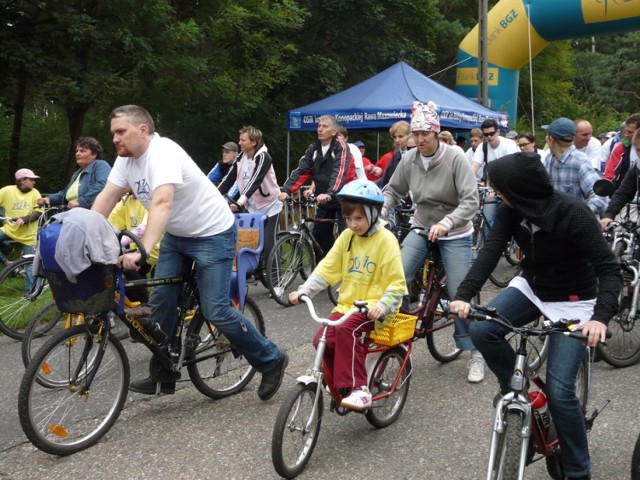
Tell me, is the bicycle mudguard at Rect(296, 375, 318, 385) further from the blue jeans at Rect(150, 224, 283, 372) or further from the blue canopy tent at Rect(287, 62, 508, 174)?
the blue canopy tent at Rect(287, 62, 508, 174)

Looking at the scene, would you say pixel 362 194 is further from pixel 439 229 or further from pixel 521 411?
pixel 521 411

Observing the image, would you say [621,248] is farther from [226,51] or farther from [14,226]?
[226,51]

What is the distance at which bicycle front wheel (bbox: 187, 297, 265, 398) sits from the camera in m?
4.76

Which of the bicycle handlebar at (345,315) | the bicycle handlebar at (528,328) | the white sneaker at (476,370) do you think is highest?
the bicycle handlebar at (528,328)

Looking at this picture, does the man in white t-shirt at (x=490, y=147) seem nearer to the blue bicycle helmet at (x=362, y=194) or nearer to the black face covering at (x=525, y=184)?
the blue bicycle helmet at (x=362, y=194)

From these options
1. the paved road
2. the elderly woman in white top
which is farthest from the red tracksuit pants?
the elderly woman in white top

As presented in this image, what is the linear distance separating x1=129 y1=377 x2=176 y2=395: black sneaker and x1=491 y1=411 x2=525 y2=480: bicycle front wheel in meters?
2.35

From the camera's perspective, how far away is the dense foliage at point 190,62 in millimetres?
12227

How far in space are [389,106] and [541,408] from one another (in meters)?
10.9

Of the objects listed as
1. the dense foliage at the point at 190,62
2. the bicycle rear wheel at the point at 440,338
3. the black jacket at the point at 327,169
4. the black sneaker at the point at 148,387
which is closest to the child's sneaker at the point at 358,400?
the black sneaker at the point at 148,387

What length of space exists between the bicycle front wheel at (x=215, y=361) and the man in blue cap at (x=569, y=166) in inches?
121

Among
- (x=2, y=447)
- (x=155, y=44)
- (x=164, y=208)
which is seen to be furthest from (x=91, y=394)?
(x=155, y=44)

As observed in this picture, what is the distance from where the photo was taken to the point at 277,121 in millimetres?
18344

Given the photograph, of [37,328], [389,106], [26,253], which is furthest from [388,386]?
[389,106]
